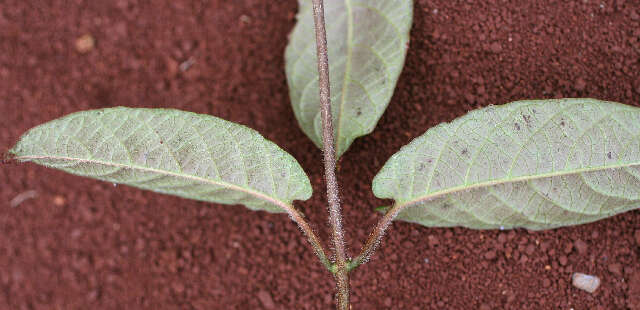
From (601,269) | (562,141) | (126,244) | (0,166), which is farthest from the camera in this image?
(0,166)

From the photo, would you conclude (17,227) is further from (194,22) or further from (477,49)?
(477,49)

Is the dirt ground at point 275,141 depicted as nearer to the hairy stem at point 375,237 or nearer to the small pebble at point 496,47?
the small pebble at point 496,47

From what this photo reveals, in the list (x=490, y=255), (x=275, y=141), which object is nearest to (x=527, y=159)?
(x=490, y=255)

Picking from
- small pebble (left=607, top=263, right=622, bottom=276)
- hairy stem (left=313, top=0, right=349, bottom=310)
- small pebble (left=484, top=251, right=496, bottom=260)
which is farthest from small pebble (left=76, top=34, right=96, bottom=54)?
small pebble (left=607, top=263, right=622, bottom=276)

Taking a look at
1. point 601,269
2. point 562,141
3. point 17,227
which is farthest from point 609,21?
point 17,227

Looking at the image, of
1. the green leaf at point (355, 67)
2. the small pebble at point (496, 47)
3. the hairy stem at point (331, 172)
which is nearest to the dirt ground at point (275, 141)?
the small pebble at point (496, 47)

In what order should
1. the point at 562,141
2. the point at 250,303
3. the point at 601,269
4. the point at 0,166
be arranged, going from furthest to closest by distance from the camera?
the point at 0,166 → the point at 250,303 → the point at 601,269 → the point at 562,141

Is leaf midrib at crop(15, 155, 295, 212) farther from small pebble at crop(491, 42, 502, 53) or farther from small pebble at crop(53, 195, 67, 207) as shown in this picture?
small pebble at crop(491, 42, 502, 53)
